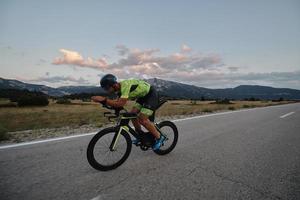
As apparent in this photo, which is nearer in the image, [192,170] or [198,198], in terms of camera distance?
[198,198]

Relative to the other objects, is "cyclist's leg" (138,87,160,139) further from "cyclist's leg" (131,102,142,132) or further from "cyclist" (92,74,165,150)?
"cyclist's leg" (131,102,142,132)

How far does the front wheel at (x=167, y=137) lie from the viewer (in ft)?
16.7

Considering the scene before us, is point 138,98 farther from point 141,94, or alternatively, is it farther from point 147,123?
point 147,123

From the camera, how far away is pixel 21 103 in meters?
48.6

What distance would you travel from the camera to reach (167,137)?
205 inches

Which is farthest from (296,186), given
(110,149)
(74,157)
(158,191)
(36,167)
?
(36,167)

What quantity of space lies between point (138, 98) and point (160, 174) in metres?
1.80

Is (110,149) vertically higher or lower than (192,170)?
higher

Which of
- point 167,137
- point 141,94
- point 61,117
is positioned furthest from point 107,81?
point 61,117

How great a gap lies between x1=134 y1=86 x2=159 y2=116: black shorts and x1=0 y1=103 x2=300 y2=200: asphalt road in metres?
1.05

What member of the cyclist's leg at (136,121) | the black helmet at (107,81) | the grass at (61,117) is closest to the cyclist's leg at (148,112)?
the cyclist's leg at (136,121)

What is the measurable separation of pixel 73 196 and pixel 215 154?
129 inches

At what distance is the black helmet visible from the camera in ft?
13.1

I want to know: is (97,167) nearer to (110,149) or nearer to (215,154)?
(110,149)
